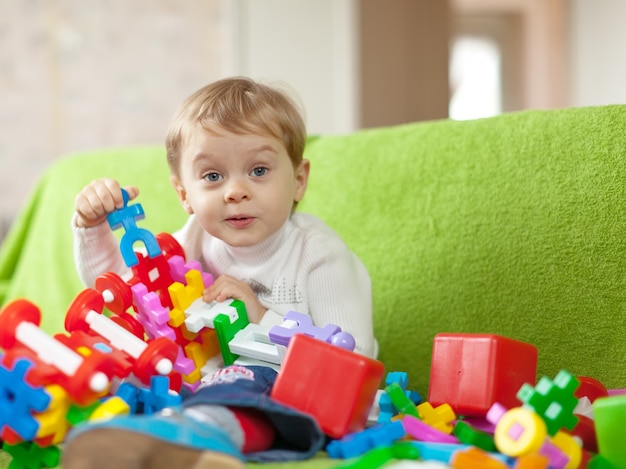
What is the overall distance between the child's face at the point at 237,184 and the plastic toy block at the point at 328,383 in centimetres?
25

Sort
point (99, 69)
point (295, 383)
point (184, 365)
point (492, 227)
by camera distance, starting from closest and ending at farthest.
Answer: point (295, 383) → point (184, 365) → point (492, 227) → point (99, 69)

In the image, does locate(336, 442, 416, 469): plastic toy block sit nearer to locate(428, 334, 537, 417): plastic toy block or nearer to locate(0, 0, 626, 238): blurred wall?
locate(428, 334, 537, 417): plastic toy block

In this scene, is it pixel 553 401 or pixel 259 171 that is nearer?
pixel 553 401

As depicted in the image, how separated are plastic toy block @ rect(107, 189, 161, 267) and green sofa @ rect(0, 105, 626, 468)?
416mm

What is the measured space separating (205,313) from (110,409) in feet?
0.73

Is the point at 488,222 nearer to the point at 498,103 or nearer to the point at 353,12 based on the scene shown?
the point at 353,12

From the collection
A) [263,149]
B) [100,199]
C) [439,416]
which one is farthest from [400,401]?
[100,199]

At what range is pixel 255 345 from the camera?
2.92 ft

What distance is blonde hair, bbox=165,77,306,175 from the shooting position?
0.95 m

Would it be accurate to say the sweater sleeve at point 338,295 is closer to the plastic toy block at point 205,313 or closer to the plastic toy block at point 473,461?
the plastic toy block at point 205,313

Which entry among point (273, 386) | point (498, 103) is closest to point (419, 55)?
point (498, 103)

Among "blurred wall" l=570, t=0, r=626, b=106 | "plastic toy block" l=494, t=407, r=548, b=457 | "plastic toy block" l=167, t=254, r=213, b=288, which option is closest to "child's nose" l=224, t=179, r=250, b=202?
"plastic toy block" l=167, t=254, r=213, b=288

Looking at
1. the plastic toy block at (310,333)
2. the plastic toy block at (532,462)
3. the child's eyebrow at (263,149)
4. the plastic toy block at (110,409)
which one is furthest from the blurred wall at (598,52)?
the plastic toy block at (110,409)

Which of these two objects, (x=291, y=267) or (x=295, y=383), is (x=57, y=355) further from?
(x=291, y=267)
